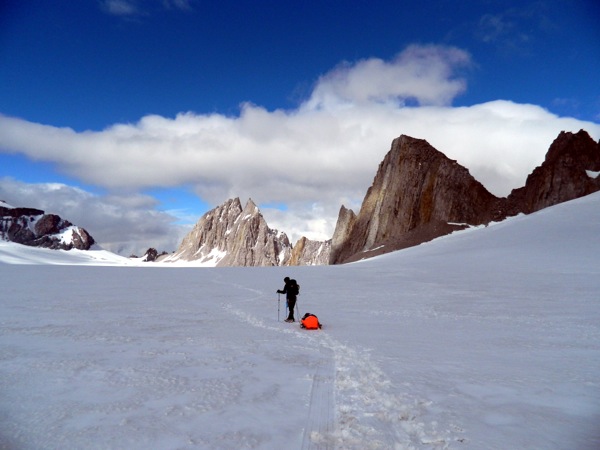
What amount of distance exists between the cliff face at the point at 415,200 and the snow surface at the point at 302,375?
70.9 m

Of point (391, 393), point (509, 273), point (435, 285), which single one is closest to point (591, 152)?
point (509, 273)

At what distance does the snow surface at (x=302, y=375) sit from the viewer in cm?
467

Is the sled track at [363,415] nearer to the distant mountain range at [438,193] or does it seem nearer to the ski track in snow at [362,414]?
the ski track in snow at [362,414]

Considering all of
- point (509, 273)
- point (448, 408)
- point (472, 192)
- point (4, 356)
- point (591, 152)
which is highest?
point (591, 152)

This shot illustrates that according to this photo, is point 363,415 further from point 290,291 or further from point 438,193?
point 438,193

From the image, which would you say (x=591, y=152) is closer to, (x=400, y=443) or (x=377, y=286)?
(x=377, y=286)

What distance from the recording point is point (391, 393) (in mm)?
6020

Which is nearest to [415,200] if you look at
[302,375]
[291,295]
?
[291,295]

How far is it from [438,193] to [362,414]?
289ft

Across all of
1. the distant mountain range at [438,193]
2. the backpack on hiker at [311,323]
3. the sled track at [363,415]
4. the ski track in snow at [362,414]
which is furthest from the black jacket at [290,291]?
the distant mountain range at [438,193]

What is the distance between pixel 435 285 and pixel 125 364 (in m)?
18.8

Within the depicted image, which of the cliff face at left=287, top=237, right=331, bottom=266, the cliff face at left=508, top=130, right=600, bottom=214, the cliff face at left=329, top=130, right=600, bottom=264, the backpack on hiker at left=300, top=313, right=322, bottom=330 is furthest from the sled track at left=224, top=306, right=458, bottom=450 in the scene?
the cliff face at left=287, top=237, right=331, bottom=266

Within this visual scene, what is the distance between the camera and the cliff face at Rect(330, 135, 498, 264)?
83.6 meters

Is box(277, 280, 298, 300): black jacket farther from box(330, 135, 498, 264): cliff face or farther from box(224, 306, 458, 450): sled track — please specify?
box(330, 135, 498, 264): cliff face
